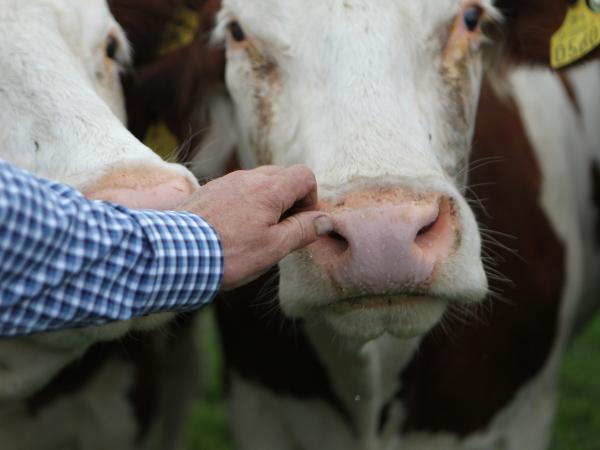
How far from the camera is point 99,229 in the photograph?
7.29ft

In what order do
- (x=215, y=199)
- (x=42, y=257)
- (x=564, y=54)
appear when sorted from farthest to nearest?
(x=564, y=54) < (x=215, y=199) < (x=42, y=257)

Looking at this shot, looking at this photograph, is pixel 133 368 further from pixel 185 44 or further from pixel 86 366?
pixel 185 44

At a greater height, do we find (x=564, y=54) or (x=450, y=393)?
(x=564, y=54)

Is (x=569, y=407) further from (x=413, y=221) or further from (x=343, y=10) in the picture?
(x=413, y=221)

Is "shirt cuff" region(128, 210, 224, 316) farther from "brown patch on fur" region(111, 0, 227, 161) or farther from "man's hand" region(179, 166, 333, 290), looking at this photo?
"brown patch on fur" region(111, 0, 227, 161)

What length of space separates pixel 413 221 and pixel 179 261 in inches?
24.1

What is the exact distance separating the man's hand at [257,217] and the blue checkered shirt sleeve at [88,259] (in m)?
0.06

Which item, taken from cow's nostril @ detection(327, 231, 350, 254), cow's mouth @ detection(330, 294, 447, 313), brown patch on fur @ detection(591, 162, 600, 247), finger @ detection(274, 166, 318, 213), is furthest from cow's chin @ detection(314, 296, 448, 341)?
brown patch on fur @ detection(591, 162, 600, 247)

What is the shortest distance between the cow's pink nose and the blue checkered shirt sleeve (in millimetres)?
378

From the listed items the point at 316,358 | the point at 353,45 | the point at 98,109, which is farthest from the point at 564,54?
the point at 98,109

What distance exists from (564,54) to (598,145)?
1.17m

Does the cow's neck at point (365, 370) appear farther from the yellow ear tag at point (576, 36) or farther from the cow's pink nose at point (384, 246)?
the yellow ear tag at point (576, 36)

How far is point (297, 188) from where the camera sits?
102 inches

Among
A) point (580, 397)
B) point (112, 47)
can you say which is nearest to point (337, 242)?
point (112, 47)
